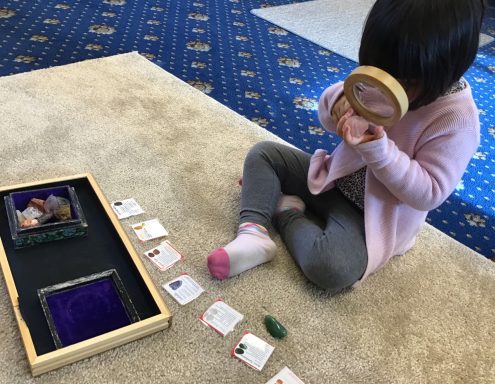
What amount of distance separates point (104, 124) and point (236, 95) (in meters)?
0.56

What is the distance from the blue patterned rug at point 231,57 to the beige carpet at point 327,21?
0.08 meters

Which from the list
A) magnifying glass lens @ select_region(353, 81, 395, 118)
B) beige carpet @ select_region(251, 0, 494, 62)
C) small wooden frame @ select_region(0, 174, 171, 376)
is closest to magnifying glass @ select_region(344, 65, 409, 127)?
magnifying glass lens @ select_region(353, 81, 395, 118)

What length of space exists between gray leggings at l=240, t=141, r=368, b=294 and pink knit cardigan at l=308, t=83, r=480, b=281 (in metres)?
0.05

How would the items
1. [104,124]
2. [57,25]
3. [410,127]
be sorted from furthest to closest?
1. [57,25]
2. [104,124]
3. [410,127]

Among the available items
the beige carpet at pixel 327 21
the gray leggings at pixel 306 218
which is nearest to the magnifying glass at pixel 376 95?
the gray leggings at pixel 306 218

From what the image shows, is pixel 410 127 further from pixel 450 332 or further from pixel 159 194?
pixel 159 194

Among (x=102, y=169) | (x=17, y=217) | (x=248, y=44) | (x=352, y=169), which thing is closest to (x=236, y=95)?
(x=248, y=44)

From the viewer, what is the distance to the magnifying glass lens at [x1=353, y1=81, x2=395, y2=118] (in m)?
0.88

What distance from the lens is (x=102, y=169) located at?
125 cm

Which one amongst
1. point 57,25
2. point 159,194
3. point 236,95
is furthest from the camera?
point 57,25

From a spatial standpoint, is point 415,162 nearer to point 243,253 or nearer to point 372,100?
point 372,100

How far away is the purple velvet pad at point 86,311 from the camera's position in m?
0.82

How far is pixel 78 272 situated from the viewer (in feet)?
3.06

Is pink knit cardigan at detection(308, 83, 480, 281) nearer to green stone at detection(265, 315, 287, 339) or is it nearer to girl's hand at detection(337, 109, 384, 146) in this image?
girl's hand at detection(337, 109, 384, 146)
